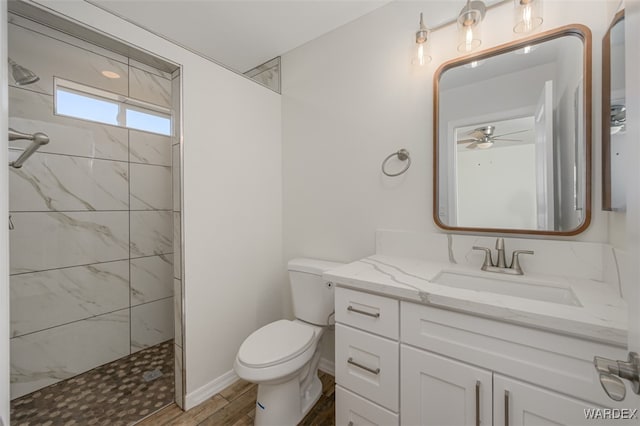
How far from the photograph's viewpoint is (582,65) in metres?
Answer: 1.10

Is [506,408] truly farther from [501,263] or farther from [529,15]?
[529,15]

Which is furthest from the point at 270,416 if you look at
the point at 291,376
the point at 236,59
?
the point at 236,59

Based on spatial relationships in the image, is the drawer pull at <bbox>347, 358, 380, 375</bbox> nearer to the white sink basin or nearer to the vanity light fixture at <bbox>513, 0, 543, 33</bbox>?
the white sink basin

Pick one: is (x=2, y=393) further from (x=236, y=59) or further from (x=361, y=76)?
(x=236, y=59)

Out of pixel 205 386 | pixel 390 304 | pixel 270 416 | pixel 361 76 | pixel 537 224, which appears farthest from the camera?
pixel 361 76

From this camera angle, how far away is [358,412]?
1165 mm

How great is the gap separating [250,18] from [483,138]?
63.7 inches

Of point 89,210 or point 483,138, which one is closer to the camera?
point 483,138

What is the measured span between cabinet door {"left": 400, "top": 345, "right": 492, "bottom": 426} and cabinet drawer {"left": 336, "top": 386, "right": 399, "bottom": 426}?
0.23 ft

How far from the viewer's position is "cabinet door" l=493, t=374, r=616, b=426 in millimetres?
729

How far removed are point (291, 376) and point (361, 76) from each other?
1.80m

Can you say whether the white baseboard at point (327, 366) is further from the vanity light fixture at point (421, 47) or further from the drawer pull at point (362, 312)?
the vanity light fixture at point (421, 47)

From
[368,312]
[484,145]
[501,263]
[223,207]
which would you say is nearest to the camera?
[368,312]

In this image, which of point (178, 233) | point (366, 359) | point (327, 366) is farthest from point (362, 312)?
point (178, 233)
